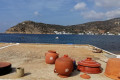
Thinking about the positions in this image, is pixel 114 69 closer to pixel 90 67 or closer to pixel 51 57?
pixel 90 67

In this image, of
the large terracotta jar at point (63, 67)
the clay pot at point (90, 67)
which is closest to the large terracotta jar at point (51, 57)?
the clay pot at point (90, 67)

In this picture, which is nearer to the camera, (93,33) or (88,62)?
(88,62)

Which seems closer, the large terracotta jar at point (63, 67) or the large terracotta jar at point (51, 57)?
the large terracotta jar at point (63, 67)

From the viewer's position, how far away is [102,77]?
8.25 meters

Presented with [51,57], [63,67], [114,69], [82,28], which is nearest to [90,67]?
[114,69]

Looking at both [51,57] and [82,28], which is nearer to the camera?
[51,57]

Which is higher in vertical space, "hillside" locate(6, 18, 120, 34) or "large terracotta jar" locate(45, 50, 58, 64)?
"hillside" locate(6, 18, 120, 34)

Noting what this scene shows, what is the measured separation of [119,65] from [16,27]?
7904 inches

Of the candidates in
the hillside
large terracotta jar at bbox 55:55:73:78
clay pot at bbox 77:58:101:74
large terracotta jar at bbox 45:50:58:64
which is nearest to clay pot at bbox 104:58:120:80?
clay pot at bbox 77:58:101:74

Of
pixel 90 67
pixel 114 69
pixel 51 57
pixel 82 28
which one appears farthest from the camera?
pixel 82 28

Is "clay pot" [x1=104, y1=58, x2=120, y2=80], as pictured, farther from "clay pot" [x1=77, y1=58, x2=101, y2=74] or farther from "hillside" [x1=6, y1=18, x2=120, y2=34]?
"hillside" [x1=6, y1=18, x2=120, y2=34]

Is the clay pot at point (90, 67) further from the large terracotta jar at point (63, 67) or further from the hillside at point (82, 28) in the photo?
the hillside at point (82, 28)

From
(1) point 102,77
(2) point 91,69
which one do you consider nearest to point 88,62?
(2) point 91,69

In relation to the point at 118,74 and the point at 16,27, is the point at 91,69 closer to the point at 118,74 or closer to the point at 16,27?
the point at 118,74
